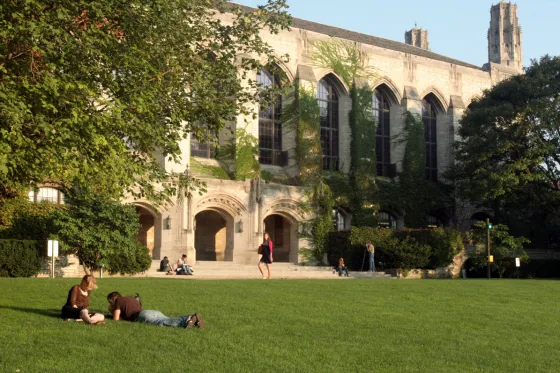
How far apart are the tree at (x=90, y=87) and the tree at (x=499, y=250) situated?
2374cm

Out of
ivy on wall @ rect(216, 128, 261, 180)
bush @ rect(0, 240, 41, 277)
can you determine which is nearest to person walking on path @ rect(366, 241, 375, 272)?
ivy on wall @ rect(216, 128, 261, 180)

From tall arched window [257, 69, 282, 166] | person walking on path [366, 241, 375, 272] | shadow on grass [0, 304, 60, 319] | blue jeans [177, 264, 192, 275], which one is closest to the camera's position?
shadow on grass [0, 304, 60, 319]

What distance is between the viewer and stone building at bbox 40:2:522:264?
38.0m

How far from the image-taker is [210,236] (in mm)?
42531

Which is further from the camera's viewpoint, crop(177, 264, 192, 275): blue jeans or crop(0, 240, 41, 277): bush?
crop(177, 264, 192, 275): blue jeans

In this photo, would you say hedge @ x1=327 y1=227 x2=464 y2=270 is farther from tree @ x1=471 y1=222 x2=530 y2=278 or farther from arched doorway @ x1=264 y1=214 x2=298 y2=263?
arched doorway @ x1=264 y1=214 x2=298 y2=263

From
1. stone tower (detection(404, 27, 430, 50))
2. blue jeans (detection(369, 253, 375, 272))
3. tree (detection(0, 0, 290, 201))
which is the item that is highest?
stone tower (detection(404, 27, 430, 50))

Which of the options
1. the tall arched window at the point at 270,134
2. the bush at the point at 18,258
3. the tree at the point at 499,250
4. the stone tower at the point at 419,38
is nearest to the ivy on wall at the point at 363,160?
the tall arched window at the point at 270,134

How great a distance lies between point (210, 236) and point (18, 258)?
16.9 m

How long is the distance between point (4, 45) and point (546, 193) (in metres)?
33.8

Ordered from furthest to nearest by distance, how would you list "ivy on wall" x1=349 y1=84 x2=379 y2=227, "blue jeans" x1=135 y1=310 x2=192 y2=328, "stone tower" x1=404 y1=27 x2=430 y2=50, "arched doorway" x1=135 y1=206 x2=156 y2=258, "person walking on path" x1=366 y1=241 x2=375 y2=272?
"stone tower" x1=404 y1=27 x2=430 y2=50, "ivy on wall" x1=349 y1=84 x2=379 y2=227, "arched doorway" x1=135 y1=206 x2=156 y2=258, "person walking on path" x1=366 y1=241 x2=375 y2=272, "blue jeans" x1=135 y1=310 x2=192 y2=328

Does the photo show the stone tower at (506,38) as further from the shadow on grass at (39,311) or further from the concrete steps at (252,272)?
the shadow on grass at (39,311)

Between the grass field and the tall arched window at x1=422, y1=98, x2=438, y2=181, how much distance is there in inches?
1260

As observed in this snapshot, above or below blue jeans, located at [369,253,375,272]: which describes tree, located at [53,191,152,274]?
above
